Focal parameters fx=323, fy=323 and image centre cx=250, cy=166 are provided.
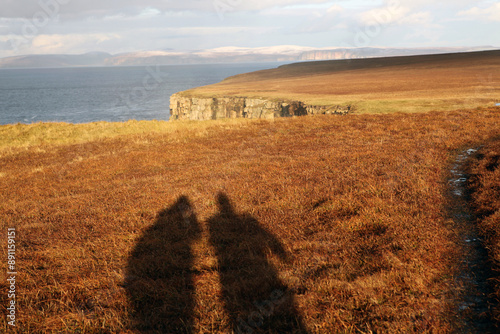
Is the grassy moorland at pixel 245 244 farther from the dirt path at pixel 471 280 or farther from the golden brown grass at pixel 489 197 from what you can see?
the golden brown grass at pixel 489 197

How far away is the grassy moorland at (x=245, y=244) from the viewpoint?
440 centimetres

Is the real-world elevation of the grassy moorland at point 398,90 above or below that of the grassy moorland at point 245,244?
above

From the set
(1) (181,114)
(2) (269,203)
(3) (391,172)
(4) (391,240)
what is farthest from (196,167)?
(1) (181,114)

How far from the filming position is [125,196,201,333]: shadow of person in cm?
440

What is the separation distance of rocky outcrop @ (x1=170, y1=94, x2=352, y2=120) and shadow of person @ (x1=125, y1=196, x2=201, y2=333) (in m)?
33.5

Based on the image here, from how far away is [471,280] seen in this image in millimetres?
4750

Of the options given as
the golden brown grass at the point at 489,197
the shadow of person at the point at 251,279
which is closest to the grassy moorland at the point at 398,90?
the golden brown grass at the point at 489,197

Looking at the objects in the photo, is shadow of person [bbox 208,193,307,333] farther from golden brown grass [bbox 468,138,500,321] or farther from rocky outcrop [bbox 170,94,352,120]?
rocky outcrop [bbox 170,94,352,120]

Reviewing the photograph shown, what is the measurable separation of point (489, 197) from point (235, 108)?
169 feet

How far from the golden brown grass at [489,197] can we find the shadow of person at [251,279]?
2644 millimetres

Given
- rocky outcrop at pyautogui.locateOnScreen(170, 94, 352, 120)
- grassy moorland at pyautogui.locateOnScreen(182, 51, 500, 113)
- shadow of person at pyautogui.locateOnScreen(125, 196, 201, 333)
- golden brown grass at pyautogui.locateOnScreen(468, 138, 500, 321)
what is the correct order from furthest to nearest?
rocky outcrop at pyautogui.locateOnScreen(170, 94, 352, 120), grassy moorland at pyautogui.locateOnScreen(182, 51, 500, 113), golden brown grass at pyautogui.locateOnScreen(468, 138, 500, 321), shadow of person at pyautogui.locateOnScreen(125, 196, 201, 333)

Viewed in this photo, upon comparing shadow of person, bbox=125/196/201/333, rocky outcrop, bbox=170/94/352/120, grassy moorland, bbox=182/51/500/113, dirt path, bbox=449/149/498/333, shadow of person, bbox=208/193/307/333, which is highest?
grassy moorland, bbox=182/51/500/113

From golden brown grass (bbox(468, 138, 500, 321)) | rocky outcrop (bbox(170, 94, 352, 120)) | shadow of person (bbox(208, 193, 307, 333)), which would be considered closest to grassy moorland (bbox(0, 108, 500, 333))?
shadow of person (bbox(208, 193, 307, 333))

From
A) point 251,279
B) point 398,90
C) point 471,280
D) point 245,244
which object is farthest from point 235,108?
point 471,280
